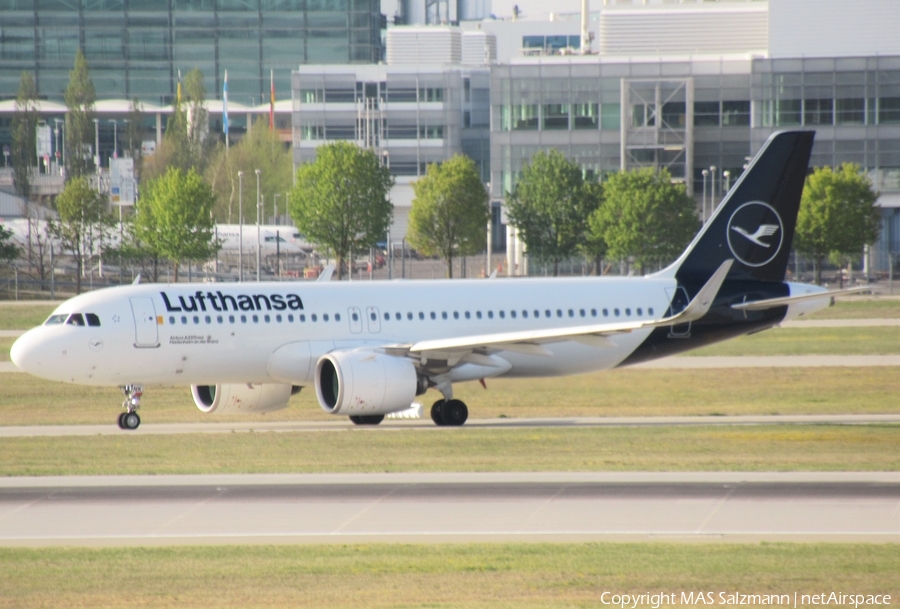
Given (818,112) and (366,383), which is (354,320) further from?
(818,112)

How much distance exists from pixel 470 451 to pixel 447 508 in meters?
6.91

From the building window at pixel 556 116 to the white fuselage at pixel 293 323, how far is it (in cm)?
8094

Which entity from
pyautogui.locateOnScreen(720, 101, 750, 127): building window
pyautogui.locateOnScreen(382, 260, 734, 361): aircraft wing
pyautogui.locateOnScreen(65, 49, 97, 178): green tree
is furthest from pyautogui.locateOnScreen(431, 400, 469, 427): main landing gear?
pyautogui.locateOnScreen(65, 49, 97, 178): green tree

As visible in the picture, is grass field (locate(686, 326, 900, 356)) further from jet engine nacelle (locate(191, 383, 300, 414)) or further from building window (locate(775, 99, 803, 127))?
building window (locate(775, 99, 803, 127))

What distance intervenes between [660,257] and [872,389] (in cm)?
5235

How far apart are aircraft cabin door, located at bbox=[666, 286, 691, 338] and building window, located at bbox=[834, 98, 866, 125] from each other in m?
79.7

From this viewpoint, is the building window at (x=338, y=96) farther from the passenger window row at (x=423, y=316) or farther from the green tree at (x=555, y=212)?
the passenger window row at (x=423, y=316)

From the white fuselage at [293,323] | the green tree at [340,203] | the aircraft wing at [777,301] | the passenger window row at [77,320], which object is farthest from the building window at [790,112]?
the passenger window row at [77,320]

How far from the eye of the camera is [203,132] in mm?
182250

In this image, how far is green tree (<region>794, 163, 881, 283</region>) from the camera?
96.2 m

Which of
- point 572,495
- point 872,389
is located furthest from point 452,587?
point 872,389

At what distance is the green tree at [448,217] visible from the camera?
99.6 metres

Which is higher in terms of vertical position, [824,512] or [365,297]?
[365,297]

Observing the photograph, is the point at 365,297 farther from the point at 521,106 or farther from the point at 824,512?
the point at 521,106
